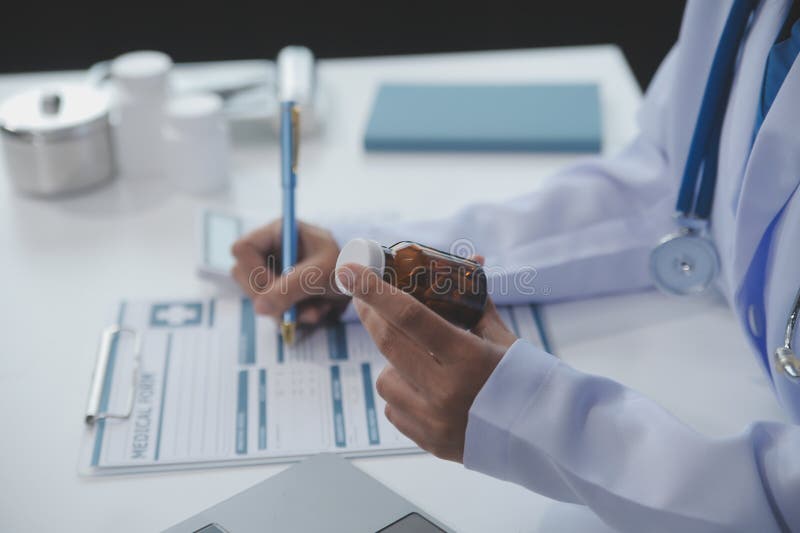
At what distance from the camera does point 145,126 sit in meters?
1.18

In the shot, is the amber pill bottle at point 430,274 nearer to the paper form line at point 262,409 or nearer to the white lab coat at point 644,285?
the white lab coat at point 644,285

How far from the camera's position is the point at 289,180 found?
92cm

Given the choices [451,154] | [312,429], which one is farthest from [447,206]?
[312,429]

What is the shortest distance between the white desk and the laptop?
0.06ft

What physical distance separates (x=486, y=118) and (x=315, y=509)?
0.75 meters

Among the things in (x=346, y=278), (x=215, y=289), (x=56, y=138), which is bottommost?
(x=346, y=278)

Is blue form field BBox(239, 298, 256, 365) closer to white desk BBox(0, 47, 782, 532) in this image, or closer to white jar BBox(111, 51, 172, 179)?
white desk BBox(0, 47, 782, 532)

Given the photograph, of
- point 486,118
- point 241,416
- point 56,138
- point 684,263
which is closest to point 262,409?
point 241,416

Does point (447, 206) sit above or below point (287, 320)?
above

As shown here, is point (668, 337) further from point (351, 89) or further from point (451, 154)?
point (351, 89)

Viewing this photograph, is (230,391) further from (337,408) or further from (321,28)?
(321,28)

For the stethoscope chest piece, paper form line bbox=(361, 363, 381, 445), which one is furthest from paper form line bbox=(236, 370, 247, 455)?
the stethoscope chest piece

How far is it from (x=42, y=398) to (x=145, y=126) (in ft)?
1.50

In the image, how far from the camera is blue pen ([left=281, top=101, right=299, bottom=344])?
0.91 metres
